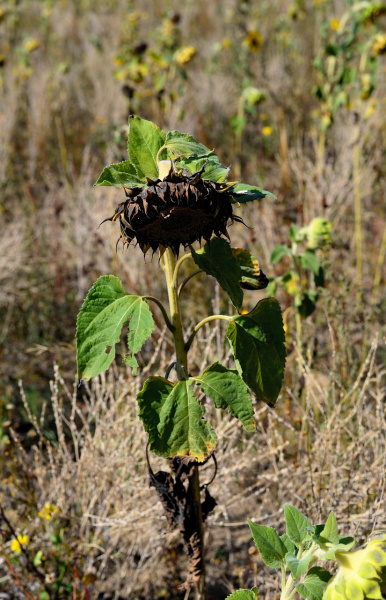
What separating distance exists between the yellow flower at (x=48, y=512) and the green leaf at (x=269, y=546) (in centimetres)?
96

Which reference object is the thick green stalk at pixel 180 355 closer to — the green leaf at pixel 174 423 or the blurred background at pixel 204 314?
the green leaf at pixel 174 423

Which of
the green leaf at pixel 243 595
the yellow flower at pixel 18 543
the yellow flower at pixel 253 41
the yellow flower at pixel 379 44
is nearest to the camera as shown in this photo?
the green leaf at pixel 243 595

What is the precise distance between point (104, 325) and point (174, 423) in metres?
0.23

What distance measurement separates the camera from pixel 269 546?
93 cm

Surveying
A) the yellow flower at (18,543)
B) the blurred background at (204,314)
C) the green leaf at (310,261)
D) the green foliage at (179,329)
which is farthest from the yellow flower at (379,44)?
the yellow flower at (18,543)

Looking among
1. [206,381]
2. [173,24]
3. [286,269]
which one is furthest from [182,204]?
[173,24]

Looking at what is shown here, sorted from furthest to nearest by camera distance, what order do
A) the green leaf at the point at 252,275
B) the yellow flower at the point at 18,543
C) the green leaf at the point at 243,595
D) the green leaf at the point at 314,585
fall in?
1. the yellow flower at the point at 18,543
2. the green leaf at the point at 252,275
3. the green leaf at the point at 243,595
4. the green leaf at the point at 314,585

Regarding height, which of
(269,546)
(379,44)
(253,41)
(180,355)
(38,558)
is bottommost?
(38,558)

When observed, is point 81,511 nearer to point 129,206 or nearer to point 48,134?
point 129,206

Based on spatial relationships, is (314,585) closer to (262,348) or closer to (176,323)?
(262,348)

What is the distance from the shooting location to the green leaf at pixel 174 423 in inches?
39.0

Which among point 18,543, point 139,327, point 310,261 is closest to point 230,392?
point 139,327

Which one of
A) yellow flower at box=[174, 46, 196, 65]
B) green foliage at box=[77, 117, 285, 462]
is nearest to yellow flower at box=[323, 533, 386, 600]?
green foliage at box=[77, 117, 285, 462]

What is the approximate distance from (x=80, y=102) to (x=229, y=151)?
2.04 metres
